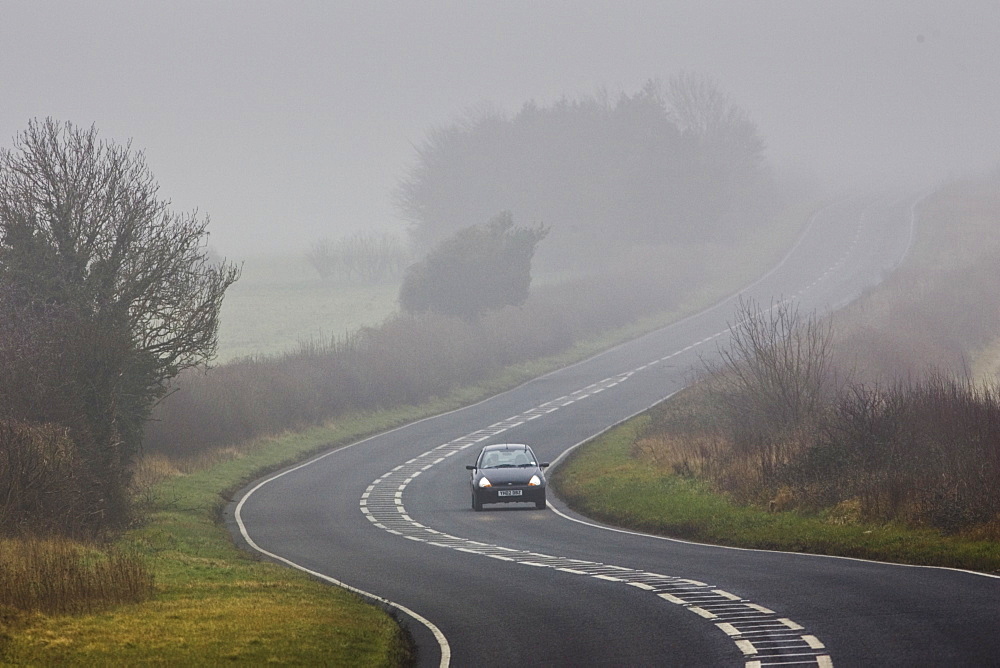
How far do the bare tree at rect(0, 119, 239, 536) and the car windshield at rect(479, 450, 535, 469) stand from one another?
799 centimetres

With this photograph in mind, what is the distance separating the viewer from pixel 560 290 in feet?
263

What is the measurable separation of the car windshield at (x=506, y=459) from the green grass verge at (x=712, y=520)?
5.48 feet

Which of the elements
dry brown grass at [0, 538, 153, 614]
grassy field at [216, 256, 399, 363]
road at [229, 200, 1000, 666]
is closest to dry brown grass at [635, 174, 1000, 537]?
road at [229, 200, 1000, 666]

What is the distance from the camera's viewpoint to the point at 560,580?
19531 mm

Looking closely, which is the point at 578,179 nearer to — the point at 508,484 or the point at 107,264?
the point at 508,484

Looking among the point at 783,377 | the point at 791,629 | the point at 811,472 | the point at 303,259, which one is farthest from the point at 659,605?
the point at 303,259

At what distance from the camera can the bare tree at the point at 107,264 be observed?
30.0 m

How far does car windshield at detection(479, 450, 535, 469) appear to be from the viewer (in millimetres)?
33628

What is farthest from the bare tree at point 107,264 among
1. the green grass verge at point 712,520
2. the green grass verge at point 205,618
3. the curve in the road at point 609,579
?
the green grass verge at point 712,520

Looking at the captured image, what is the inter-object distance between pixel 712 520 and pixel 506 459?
8.09 m

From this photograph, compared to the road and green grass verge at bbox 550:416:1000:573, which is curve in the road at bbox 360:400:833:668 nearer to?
the road

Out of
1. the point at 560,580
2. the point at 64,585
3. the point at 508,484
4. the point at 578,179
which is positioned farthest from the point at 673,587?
the point at 578,179

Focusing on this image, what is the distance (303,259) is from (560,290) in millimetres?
48898

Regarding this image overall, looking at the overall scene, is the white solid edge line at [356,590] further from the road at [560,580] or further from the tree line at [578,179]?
the tree line at [578,179]
